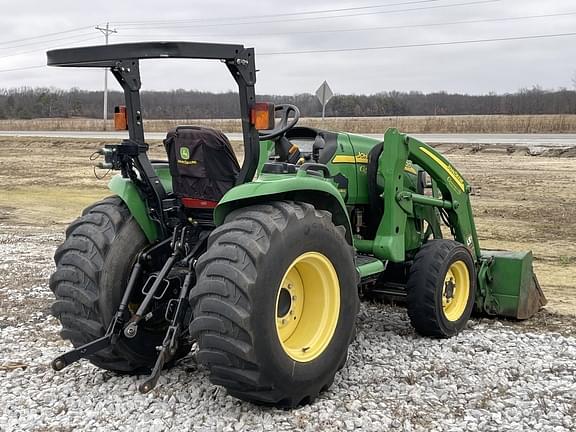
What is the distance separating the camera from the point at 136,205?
494 cm

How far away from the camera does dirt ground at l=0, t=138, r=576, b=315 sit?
10.2 m

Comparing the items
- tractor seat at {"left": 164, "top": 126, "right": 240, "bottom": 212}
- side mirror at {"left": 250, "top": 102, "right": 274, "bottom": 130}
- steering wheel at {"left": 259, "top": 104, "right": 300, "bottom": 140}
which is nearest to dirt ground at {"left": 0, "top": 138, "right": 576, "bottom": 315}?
steering wheel at {"left": 259, "top": 104, "right": 300, "bottom": 140}

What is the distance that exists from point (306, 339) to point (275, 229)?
0.88 meters

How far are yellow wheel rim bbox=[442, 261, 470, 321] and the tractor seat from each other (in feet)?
7.69

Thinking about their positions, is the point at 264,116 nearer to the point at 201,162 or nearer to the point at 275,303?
the point at 201,162

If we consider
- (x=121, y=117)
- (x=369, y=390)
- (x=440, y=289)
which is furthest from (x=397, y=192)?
(x=121, y=117)

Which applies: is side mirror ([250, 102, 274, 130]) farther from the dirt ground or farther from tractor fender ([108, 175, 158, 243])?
the dirt ground

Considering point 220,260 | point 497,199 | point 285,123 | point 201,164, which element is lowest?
point 497,199

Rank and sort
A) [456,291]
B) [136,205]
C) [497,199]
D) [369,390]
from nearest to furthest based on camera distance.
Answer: [369,390], [136,205], [456,291], [497,199]

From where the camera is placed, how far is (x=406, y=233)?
20.9 feet

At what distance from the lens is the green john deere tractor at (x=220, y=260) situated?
3.99m

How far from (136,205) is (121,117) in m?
0.61

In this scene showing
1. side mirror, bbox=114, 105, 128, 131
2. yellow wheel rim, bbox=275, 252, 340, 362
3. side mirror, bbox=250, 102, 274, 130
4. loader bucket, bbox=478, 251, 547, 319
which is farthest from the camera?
loader bucket, bbox=478, 251, 547, 319

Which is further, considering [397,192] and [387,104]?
[387,104]
